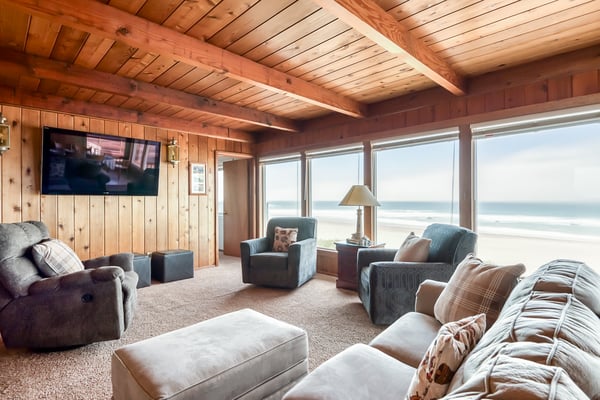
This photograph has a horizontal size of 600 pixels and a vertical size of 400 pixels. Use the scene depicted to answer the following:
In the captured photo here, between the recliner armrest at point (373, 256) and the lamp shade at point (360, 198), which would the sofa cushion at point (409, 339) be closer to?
the recliner armrest at point (373, 256)

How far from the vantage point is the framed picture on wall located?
4992mm

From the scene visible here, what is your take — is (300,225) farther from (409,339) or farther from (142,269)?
(409,339)

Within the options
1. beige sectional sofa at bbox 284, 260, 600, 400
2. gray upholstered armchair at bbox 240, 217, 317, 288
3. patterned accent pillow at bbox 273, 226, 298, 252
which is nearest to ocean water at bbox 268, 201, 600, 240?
gray upholstered armchair at bbox 240, 217, 317, 288

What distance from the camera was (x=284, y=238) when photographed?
416cm

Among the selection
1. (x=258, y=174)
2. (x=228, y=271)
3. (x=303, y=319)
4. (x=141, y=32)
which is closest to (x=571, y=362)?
(x=303, y=319)

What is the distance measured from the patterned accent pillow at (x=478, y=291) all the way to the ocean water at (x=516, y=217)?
1846 mm

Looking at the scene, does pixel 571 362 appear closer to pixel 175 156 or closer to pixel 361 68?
pixel 361 68

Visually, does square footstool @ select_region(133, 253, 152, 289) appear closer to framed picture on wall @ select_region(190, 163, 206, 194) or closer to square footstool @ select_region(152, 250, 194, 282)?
square footstool @ select_region(152, 250, 194, 282)

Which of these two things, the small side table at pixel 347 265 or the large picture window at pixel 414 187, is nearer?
the large picture window at pixel 414 187

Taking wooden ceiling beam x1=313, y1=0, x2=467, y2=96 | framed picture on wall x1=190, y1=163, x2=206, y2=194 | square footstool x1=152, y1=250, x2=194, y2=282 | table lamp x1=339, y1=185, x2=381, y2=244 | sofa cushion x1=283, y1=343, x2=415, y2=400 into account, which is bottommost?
square footstool x1=152, y1=250, x2=194, y2=282

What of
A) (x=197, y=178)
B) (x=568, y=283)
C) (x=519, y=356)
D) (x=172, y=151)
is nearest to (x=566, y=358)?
(x=519, y=356)

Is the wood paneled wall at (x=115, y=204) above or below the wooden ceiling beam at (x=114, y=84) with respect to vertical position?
below

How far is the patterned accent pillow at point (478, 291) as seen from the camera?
1.48 meters

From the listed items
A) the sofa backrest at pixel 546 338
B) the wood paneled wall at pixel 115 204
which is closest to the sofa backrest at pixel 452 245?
the sofa backrest at pixel 546 338
